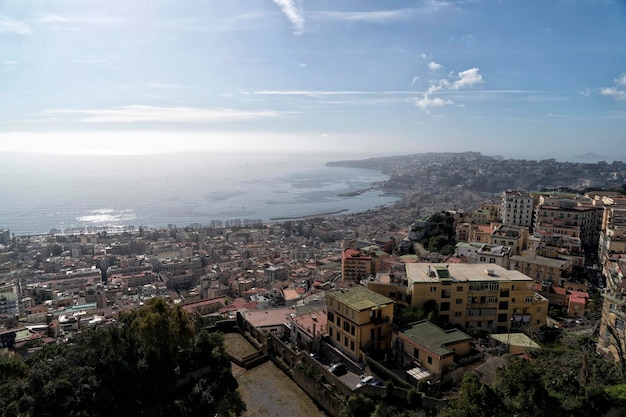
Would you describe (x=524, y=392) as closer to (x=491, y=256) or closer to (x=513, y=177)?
(x=491, y=256)

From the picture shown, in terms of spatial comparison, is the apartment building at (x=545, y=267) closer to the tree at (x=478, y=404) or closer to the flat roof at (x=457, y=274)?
the flat roof at (x=457, y=274)

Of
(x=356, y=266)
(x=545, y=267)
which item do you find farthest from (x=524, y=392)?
(x=356, y=266)

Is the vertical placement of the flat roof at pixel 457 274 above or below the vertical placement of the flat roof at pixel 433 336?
above

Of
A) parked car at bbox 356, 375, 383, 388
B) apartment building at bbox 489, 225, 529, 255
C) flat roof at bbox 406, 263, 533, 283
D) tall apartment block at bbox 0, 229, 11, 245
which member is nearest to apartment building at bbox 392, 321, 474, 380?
parked car at bbox 356, 375, 383, 388

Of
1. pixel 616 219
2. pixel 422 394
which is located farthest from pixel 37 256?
pixel 616 219

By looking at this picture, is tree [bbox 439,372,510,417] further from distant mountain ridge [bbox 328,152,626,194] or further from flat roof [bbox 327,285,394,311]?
distant mountain ridge [bbox 328,152,626,194]

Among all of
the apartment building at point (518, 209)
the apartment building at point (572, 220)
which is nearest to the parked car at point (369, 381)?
the apartment building at point (572, 220)

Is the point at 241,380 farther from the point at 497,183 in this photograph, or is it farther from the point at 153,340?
the point at 497,183

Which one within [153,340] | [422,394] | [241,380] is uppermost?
[153,340]
